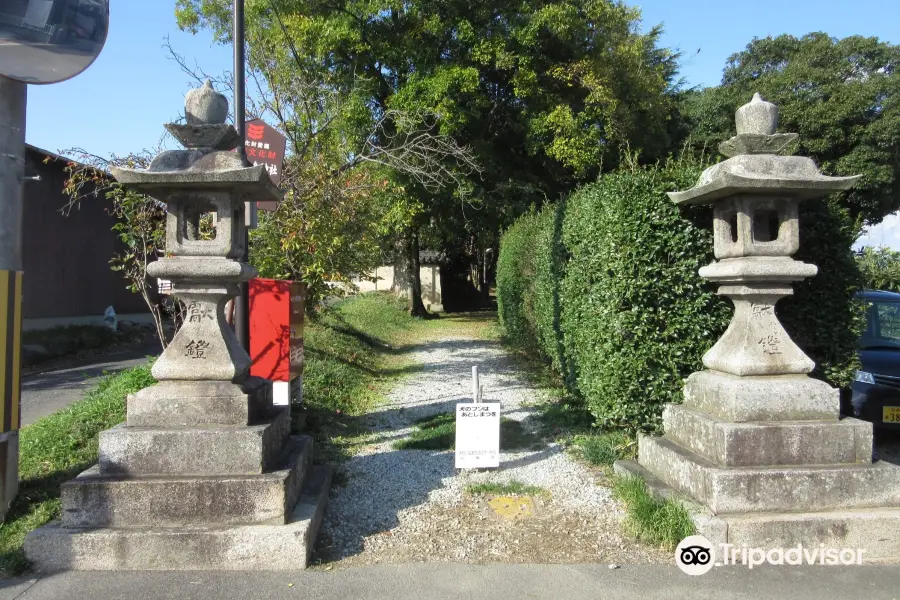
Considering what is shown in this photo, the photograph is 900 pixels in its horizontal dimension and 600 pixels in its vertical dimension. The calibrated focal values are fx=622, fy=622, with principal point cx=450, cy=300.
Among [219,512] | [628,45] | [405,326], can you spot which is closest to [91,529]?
[219,512]

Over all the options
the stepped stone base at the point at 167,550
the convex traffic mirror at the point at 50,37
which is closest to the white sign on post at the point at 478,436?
the stepped stone base at the point at 167,550

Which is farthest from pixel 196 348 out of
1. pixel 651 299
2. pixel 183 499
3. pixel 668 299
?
pixel 668 299

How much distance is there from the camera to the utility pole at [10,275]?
4.43m

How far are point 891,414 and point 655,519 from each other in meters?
3.62

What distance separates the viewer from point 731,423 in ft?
14.2

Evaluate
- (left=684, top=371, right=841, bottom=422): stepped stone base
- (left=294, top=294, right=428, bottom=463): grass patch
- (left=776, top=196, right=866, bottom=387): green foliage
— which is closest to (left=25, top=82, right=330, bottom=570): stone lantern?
(left=294, top=294, right=428, bottom=463): grass patch

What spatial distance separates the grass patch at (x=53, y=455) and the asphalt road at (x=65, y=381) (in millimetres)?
1827

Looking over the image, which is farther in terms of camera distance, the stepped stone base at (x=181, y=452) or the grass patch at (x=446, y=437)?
the grass patch at (x=446, y=437)

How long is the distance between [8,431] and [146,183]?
2121 millimetres

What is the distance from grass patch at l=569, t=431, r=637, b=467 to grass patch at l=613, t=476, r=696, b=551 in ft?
3.34

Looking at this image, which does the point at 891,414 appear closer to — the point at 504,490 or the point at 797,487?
the point at 797,487

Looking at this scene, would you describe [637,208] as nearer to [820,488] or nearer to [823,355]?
[823,355]

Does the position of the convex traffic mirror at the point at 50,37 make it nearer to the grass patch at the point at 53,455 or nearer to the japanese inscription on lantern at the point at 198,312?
the japanese inscription on lantern at the point at 198,312

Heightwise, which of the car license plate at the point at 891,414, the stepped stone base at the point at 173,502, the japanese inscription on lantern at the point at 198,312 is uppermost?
the japanese inscription on lantern at the point at 198,312
